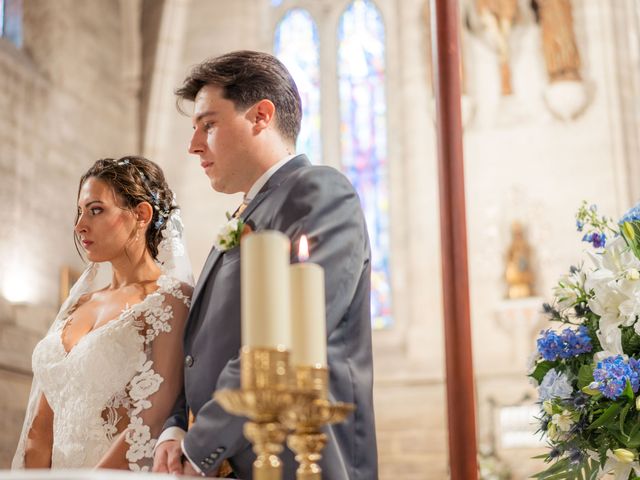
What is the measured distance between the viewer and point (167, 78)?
13.1 m

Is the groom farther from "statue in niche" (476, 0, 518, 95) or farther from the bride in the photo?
"statue in niche" (476, 0, 518, 95)

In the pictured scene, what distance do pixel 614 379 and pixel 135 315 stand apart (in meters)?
1.35

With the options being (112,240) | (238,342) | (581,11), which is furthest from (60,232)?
(238,342)

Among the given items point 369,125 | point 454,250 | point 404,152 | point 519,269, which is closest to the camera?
point 454,250

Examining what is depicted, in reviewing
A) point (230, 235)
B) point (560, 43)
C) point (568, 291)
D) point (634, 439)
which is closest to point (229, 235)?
point (230, 235)

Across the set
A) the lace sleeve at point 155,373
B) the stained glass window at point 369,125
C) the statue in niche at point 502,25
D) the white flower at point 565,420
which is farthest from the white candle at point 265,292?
the statue in niche at point 502,25

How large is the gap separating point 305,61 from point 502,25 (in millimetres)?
2516

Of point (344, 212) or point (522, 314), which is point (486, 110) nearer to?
point (522, 314)

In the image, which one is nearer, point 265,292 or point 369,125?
point 265,292

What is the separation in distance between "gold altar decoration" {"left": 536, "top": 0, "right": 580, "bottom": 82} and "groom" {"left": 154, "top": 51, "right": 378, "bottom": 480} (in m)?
9.43

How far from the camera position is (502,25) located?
39.4ft

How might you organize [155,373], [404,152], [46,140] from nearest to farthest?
[155,373], [46,140], [404,152]

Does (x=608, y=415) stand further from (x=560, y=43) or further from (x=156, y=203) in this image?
(x=560, y=43)

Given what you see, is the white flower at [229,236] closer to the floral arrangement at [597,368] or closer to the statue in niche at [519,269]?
the floral arrangement at [597,368]
